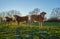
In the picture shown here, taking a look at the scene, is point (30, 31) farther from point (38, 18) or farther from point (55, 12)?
point (55, 12)

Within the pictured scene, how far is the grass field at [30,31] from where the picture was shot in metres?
2.02

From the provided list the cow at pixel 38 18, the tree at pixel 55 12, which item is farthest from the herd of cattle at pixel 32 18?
the tree at pixel 55 12

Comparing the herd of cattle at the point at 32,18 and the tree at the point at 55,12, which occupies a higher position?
the tree at the point at 55,12

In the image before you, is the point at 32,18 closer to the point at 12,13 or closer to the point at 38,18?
the point at 38,18

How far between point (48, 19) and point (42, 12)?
129 millimetres

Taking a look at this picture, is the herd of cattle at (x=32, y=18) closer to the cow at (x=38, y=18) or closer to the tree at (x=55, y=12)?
the cow at (x=38, y=18)

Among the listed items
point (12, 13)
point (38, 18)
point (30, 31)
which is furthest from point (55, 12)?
point (12, 13)

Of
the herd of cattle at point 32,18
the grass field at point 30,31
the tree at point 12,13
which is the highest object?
the tree at point 12,13

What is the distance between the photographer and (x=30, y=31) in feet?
6.78

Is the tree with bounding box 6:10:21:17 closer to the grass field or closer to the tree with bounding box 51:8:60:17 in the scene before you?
the grass field

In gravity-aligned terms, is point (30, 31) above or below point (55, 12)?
below

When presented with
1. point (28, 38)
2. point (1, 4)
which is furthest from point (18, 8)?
point (28, 38)

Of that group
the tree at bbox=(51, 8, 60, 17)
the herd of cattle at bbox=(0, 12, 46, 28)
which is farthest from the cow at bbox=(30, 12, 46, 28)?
the tree at bbox=(51, 8, 60, 17)

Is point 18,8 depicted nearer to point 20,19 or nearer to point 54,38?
point 20,19
